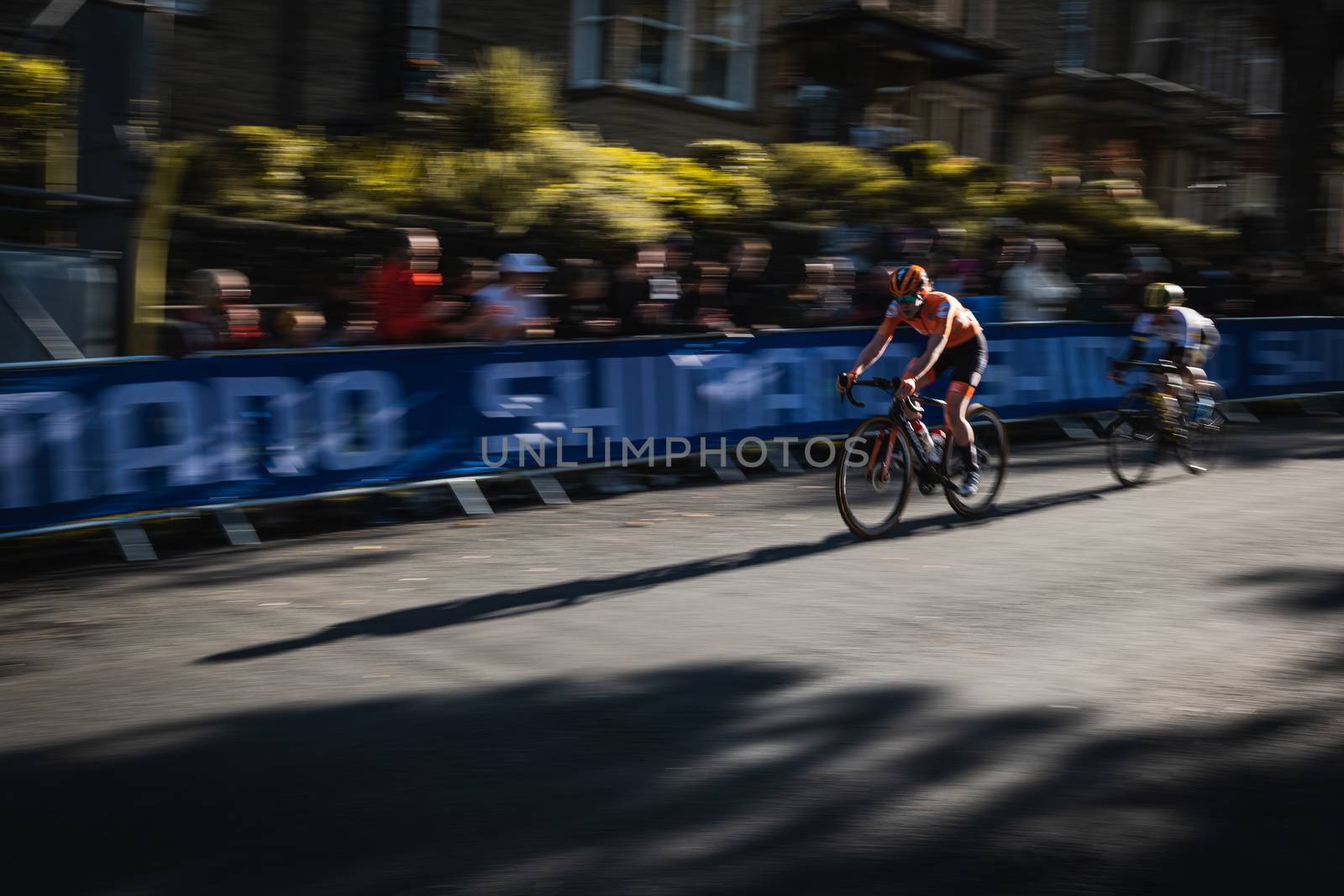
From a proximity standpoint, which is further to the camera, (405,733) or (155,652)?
(155,652)

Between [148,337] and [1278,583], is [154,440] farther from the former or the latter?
[1278,583]

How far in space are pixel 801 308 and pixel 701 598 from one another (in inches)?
261

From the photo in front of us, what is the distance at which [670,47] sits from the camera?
66.5 ft

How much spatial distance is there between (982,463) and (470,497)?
13.5 ft

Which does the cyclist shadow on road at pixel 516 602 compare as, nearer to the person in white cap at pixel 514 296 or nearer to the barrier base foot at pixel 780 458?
the person in white cap at pixel 514 296

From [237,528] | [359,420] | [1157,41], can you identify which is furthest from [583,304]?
[1157,41]

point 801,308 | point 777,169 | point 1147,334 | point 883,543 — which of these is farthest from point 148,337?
point 777,169

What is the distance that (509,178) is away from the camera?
14.5 m

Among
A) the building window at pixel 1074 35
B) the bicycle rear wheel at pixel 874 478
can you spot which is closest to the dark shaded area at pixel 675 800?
the bicycle rear wheel at pixel 874 478

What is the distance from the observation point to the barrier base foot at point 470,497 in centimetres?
1095

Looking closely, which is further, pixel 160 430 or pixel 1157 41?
pixel 1157 41

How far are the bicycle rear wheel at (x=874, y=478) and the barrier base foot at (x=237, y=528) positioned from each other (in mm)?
4269

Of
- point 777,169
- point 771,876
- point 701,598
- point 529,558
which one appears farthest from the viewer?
point 777,169

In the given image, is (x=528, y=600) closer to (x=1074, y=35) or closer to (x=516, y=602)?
(x=516, y=602)
